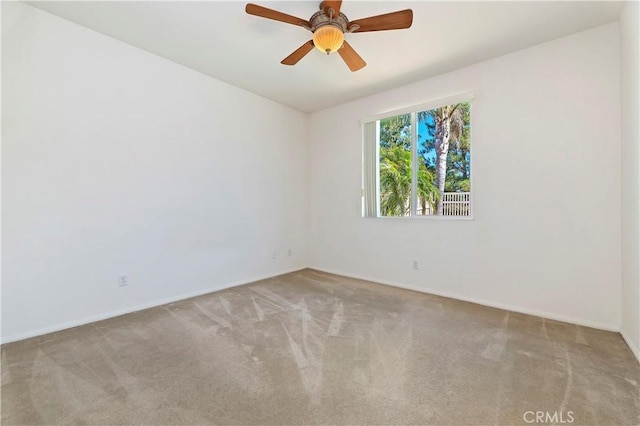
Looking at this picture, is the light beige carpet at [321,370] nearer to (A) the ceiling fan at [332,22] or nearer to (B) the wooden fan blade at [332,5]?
(A) the ceiling fan at [332,22]

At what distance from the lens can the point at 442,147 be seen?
355 cm

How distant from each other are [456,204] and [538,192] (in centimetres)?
81

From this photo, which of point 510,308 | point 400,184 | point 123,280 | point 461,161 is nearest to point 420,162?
point 400,184

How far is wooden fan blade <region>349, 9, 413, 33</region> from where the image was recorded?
190 centimetres

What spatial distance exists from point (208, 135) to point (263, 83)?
1.03m

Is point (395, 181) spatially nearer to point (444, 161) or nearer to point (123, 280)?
point (444, 161)

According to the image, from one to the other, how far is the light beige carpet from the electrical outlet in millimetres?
324

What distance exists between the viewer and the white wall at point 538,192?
247 centimetres

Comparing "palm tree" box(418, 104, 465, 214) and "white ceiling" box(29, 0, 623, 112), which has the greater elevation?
"white ceiling" box(29, 0, 623, 112)

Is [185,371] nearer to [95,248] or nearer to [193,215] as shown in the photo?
[95,248]

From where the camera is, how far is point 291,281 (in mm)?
Result: 4039

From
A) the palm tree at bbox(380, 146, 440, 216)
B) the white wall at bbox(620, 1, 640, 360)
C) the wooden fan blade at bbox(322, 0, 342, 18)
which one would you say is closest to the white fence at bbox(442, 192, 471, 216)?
the palm tree at bbox(380, 146, 440, 216)

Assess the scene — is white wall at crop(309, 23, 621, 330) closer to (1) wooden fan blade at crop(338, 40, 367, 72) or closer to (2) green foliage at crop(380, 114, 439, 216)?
(2) green foliage at crop(380, 114, 439, 216)

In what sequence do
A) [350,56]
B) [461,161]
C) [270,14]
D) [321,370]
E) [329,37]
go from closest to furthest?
[321,370] < [270,14] < [329,37] < [350,56] < [461,161]
